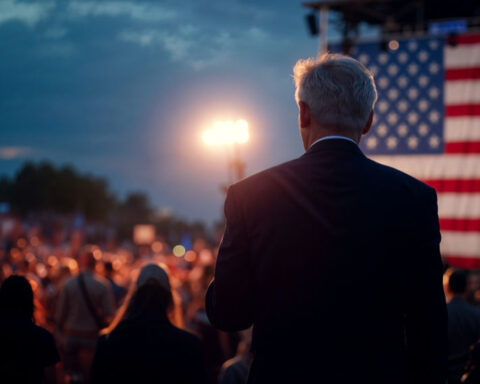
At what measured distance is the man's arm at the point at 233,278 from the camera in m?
1.71

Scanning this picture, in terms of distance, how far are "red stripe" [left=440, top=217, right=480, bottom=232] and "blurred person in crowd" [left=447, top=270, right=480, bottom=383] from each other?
748cm

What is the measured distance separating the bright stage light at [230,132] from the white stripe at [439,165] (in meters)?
3.16

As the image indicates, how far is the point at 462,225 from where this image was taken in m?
11.5

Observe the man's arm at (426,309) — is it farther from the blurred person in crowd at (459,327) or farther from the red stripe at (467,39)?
the red stripe at (467,39)

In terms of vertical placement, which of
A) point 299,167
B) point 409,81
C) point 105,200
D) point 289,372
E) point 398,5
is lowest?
point 105,200

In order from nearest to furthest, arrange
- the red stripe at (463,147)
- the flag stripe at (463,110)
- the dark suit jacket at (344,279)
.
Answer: the dark suit jacket at (344,279) < the red stripe at (463,147) < the flag stripe at (463,110)

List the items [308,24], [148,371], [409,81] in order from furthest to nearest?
1. [308,24]
2. [409,81]
3. [148,371]

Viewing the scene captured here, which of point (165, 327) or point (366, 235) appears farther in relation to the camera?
point (165, 327)

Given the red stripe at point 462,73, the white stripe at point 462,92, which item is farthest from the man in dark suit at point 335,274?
the red stripe at point 462,73

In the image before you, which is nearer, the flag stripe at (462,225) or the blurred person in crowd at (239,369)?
the blurred person in crowd at (239,369)

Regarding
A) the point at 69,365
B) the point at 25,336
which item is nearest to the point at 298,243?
the point at 25,336

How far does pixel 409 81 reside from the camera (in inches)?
502

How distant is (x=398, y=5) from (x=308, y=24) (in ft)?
37.1

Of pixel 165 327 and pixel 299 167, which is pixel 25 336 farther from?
pixel 299 167
